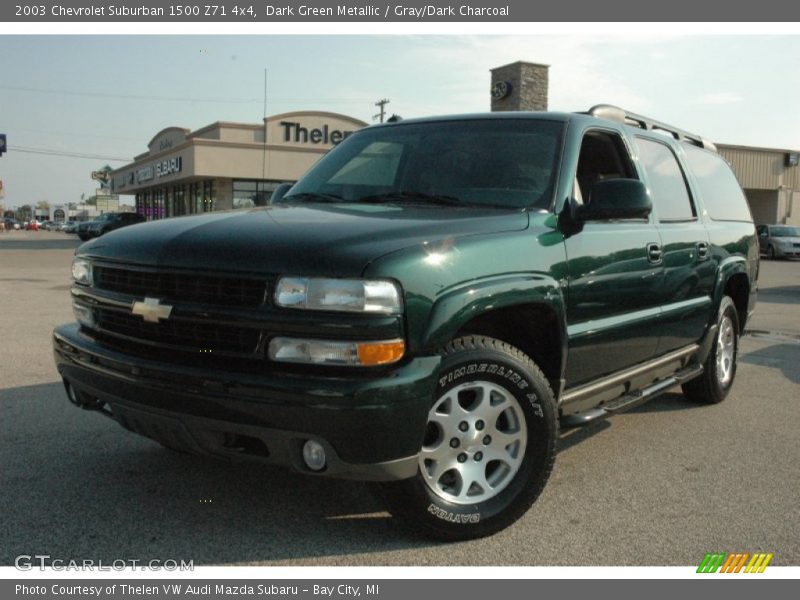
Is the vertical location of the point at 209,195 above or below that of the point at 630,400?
above

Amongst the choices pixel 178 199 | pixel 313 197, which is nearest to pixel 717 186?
pixel 313 197

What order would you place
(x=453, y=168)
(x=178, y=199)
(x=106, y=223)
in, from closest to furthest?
(x=453, y=168), (x=106, y=223), (x=178, y=199)

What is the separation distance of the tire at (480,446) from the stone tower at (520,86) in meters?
24.4

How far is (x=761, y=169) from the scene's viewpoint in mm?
43562

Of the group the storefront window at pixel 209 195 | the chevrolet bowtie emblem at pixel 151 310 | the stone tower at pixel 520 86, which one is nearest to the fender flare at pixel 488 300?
the chevrolet bowtie emblem at pixel 151 310

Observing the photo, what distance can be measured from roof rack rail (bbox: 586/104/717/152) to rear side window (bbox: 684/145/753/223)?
0.11 metres

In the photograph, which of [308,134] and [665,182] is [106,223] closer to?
[308,134]

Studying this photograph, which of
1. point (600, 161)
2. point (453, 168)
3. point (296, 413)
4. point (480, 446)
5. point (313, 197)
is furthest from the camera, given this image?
point (600, 161)

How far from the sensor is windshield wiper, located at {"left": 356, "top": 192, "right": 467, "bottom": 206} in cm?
387

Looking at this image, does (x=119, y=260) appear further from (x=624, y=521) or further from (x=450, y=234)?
(x=624, y=521)

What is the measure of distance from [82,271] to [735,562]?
10.5 ft

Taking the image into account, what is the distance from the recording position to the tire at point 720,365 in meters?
5.75

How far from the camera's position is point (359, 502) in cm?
366

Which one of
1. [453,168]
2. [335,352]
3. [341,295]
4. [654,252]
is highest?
[453,168]
